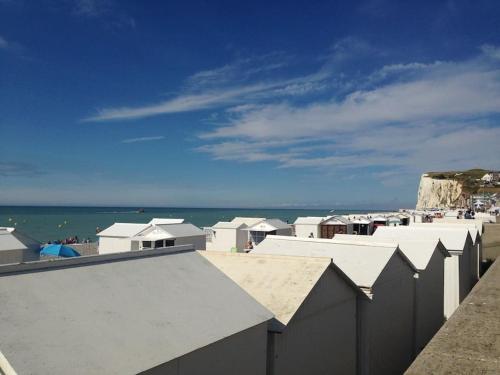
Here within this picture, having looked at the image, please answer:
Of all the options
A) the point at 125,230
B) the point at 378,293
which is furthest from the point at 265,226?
the point at 378,293

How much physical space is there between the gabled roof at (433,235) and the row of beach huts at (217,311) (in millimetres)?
3994

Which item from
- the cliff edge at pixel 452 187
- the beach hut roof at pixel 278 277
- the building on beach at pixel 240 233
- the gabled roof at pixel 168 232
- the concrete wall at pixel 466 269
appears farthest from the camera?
the cliff edge at pixel 452 187

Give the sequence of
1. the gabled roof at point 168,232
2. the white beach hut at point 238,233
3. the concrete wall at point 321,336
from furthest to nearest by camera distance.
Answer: the white beach hut at point 238,233
the gabled roof at point 168,232
the concrete wall at point 321,336

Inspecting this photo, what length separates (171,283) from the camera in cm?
605

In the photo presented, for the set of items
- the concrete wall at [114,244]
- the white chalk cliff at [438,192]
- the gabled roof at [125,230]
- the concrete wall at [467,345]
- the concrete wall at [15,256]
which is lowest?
the concrete wall at [114,244]

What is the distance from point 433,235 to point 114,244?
1907 centimetres

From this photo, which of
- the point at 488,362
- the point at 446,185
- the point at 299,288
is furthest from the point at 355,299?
the point at 446,185

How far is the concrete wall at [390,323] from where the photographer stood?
32.7 feet

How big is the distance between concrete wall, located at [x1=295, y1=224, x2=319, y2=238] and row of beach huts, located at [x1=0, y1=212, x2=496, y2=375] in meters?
23.9

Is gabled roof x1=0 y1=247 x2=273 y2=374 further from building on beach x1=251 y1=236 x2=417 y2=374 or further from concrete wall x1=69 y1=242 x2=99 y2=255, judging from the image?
concrete wall x1=69 y1=242 x2=99 y2=255

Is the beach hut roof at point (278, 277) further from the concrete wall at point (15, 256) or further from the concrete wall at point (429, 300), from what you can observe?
the concrete wall at point (15, 256)

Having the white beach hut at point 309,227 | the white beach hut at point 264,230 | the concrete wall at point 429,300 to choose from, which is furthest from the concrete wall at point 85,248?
the concrete wall at point 429,300

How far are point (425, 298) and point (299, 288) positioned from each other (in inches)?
344

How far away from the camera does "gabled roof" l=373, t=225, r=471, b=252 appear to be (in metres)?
17.8
